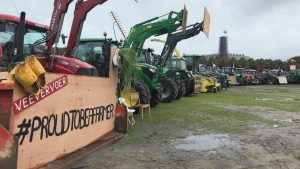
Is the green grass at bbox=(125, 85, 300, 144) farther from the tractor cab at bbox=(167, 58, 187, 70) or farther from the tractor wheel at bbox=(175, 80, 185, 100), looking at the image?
the tractor cab at bbox=(167, 58, 187, 70)

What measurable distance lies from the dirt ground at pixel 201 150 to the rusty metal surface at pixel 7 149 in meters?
1.26

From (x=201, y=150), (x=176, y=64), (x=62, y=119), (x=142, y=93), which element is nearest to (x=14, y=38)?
(x=62, y=119)

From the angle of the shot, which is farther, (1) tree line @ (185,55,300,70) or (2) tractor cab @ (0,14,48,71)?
(1) tree line @ (185,55,300,70)

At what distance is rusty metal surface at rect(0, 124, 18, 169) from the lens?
14.2 feet

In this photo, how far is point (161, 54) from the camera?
17344 mm

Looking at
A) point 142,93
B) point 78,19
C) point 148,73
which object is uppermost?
point 78,19

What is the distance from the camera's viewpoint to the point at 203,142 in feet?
25.5

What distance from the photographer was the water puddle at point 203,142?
23.9ft

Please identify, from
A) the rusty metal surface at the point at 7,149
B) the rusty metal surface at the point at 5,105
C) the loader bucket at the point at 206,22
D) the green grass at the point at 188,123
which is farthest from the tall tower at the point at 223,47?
the rusty metal surface at the point at 7,149

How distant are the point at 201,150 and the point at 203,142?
77 centimetres

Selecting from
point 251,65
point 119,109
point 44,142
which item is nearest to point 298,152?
point 119,109

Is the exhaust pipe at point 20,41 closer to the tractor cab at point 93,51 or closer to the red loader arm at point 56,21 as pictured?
the red loader arm at point 56,21

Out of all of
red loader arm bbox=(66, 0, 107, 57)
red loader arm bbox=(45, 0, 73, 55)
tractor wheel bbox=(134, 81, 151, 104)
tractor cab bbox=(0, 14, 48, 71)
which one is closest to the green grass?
tractor wheel bbox=(134, 81, 151, 104)

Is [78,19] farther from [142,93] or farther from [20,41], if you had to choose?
[142,93]
